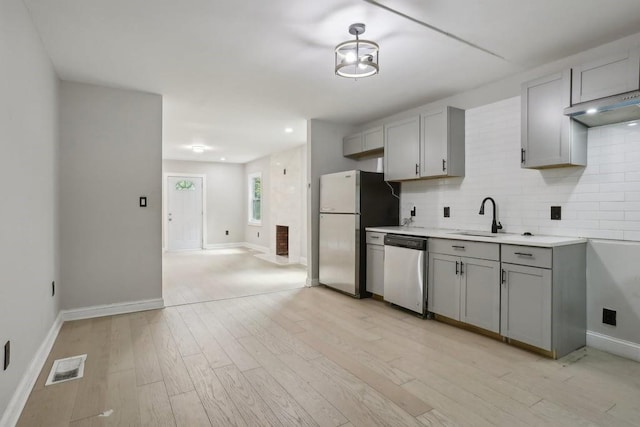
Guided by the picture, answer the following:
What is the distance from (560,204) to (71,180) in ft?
15.5

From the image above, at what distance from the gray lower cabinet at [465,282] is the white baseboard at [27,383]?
3.21 metres

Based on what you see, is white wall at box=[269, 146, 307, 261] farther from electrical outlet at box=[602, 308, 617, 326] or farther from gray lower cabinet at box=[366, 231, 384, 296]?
electrical outlet at box=[602, 308, 617, 326]

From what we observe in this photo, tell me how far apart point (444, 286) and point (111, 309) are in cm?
348

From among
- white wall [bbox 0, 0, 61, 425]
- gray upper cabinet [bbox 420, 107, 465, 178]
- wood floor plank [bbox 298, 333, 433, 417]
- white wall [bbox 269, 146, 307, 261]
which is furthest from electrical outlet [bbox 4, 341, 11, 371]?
white wall [bbox 269, 146, 307, 261]

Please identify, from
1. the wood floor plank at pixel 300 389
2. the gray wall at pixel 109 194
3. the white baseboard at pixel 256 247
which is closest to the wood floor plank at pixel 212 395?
the wood floor plank at pixel 300 389

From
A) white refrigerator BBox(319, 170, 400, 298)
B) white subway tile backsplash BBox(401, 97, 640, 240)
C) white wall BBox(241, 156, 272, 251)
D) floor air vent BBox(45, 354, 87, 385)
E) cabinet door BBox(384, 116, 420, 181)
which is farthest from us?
white wall BBox(241, 156, 272, 251)

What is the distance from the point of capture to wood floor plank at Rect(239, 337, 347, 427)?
6.02 feet

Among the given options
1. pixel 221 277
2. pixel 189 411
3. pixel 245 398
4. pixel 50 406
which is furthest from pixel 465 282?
pixel 221 277

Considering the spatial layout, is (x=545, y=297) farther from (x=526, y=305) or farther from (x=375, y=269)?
(x=375, y=269)

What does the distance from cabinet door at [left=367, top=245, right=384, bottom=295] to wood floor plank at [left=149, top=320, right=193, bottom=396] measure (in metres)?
2.33

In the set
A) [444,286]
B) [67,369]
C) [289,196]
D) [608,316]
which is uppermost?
[289,196]

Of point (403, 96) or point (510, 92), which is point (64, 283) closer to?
point (403, 96)

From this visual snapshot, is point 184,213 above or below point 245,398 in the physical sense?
above

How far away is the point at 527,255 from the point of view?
263 centimetres
